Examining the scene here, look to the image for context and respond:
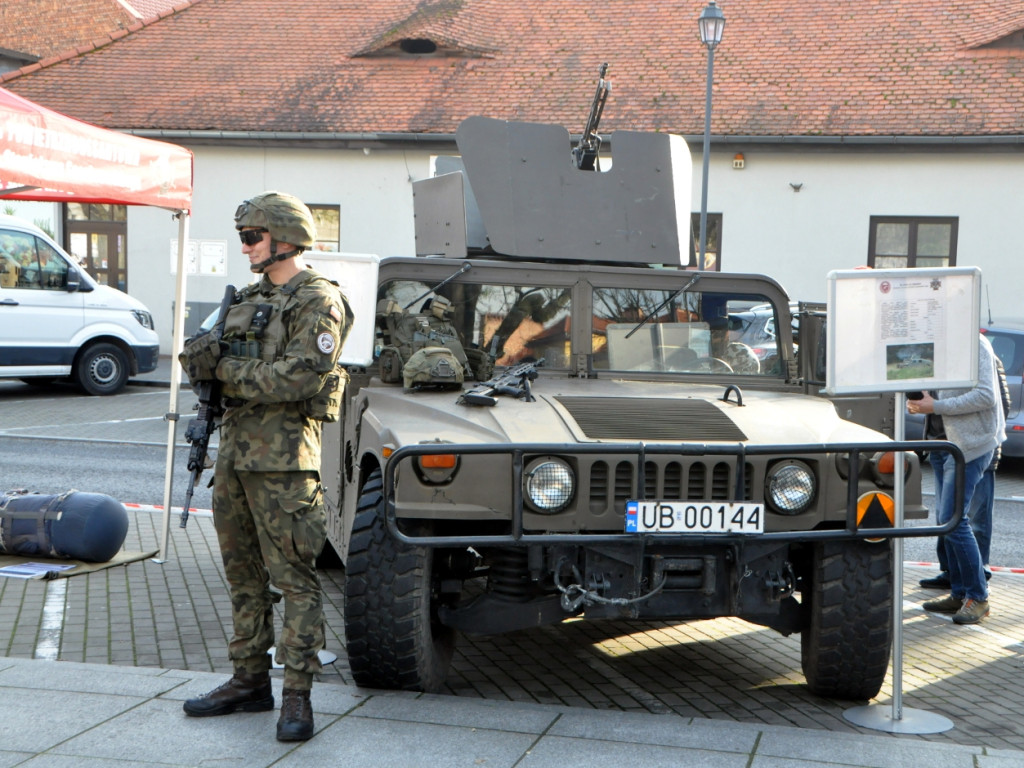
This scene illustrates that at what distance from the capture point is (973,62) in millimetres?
21578

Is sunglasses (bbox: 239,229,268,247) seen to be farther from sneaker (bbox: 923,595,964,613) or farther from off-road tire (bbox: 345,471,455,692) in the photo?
sneaker (bbox: 923,595,964,613)

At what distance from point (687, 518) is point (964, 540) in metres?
2.61

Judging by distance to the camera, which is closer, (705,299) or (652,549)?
(652,549)

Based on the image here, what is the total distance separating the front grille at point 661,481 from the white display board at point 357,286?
1.58 metres

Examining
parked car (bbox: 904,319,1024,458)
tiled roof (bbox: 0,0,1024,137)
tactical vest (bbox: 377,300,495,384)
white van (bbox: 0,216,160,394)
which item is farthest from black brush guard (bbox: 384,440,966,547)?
tiled roof (bbox: 0,0,1024,137)

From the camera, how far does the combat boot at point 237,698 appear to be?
431cm

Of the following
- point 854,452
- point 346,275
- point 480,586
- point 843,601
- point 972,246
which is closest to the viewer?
point 854,452

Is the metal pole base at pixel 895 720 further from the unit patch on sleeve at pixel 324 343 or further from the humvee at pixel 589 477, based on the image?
the unit patch on sleeve at pixel 324 343

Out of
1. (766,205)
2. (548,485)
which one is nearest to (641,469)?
(548,485)

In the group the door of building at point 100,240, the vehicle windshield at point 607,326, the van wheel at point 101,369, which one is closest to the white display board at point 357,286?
the vehicle windshield at point 607,326

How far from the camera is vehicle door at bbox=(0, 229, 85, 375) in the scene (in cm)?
1512

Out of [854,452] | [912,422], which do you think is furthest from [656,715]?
[912,422]

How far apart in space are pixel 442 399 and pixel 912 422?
8.34 m

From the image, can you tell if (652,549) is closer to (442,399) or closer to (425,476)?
(425,476)
